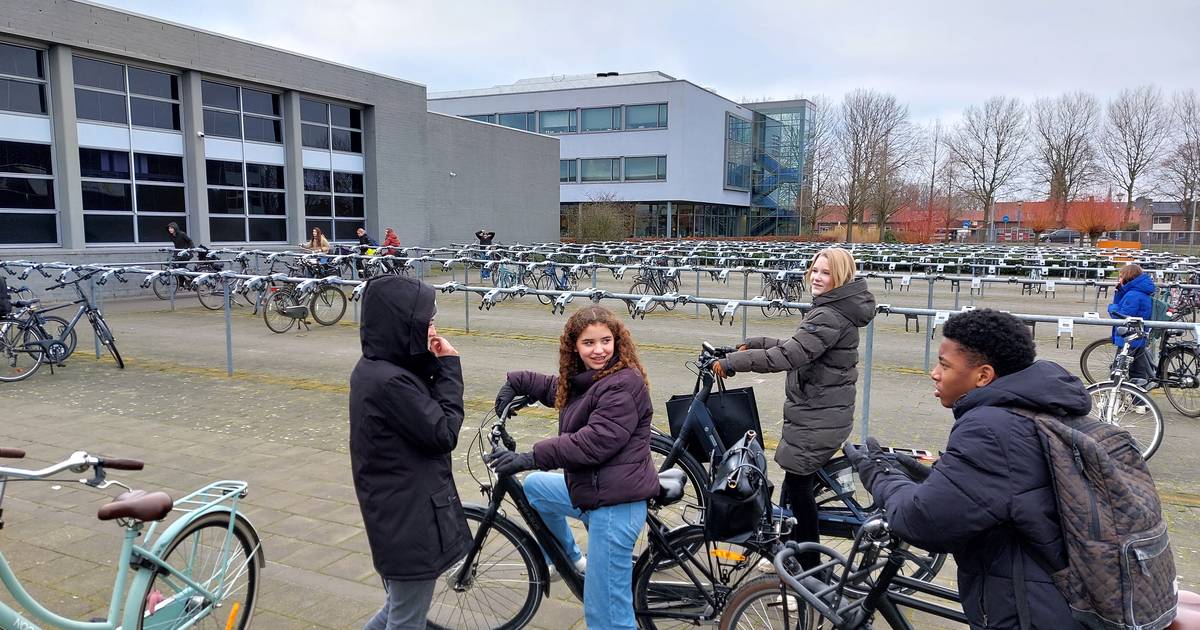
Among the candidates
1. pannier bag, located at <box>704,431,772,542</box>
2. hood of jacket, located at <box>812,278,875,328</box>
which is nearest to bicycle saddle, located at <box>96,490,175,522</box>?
pannier bag, located at <box>704,431,772,542</box>

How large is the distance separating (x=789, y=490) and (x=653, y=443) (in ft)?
2.39

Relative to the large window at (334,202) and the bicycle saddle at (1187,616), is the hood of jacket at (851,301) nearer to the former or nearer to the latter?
the bicycle saddle at (1187,616)

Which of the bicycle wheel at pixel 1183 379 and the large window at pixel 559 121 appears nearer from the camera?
the bicycle wheel at pixel 1183 379

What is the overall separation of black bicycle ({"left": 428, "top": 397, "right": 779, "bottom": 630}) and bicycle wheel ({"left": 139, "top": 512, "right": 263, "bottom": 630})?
82 centimetres

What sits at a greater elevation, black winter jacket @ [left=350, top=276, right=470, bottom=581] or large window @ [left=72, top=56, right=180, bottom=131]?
large window @ [left=72, top=56, right=180, bottom=131]

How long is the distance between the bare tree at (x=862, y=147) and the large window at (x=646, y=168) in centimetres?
1405

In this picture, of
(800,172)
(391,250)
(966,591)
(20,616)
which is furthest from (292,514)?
(800,172)

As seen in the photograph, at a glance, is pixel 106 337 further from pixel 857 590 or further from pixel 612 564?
pixel 857 590

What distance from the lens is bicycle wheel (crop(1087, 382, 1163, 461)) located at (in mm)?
6234

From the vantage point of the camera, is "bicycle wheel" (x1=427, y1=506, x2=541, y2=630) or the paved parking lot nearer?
"bicycle wheel" (x1=427, y1=506, x2=541, y2=630)

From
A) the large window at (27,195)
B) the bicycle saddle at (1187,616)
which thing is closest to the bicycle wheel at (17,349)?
the bicycle saddle at (1187,616)

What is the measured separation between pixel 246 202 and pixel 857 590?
24.3 m

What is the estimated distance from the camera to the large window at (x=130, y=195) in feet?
64.2

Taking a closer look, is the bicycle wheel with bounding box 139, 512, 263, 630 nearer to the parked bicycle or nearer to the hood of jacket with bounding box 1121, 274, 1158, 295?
the parked bicycle
